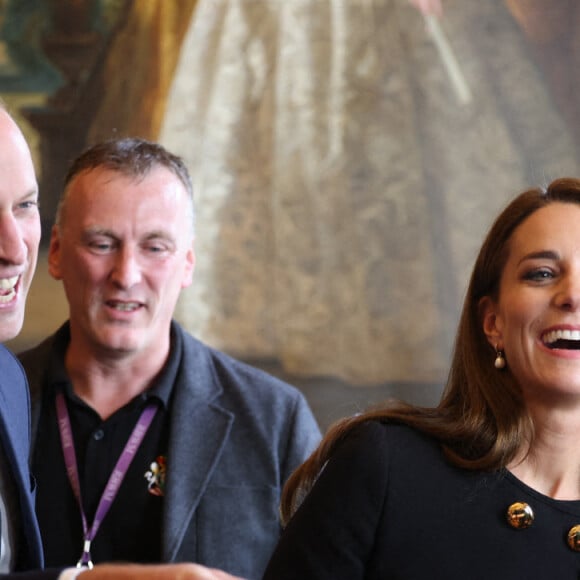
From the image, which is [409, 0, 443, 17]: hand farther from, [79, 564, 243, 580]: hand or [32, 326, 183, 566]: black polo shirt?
[79, 564, 243, 580]: hand

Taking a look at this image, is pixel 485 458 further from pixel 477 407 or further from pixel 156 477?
pixel 156 477

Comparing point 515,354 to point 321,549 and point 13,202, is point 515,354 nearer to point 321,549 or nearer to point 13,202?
point 321,549

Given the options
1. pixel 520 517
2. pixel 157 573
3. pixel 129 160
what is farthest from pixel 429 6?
pixel 157 573

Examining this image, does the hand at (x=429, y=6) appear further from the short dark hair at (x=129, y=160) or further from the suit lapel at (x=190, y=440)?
the suit lapel at (x=190, y=440)

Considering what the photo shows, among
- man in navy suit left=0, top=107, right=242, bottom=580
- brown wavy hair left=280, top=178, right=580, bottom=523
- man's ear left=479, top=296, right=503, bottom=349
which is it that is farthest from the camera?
man's ear left=479, top=296, right=503, bottom=349

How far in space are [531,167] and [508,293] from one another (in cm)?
283

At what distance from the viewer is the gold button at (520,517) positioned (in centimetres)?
295

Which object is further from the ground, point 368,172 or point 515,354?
point 368,172

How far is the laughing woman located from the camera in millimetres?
2895

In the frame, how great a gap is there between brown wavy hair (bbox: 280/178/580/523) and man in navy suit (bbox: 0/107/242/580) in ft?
2.64

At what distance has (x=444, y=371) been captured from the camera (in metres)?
5.69

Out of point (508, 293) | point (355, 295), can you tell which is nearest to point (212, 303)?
point (355, 295)

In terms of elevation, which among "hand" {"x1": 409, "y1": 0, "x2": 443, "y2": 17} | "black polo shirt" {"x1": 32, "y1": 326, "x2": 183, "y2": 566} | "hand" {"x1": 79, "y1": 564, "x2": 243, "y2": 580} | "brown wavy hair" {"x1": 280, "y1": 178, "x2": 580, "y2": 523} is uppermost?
"hand" {"x1": 409, "y1": 0, "x2": 443, "y2": 17}

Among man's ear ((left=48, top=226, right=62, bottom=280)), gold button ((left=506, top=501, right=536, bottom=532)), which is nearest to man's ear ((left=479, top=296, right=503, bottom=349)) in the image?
gold button ((left=506, top=501, right=536, bottom=532))
